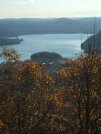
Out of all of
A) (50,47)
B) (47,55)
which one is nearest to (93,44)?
(47,55)

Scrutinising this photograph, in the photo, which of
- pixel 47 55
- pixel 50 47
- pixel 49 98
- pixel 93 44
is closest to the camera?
pixel 93 44

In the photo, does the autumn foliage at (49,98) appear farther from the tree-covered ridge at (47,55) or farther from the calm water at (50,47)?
the tree-covered ridge at (47,55)

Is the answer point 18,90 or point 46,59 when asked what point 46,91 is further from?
point 46,59

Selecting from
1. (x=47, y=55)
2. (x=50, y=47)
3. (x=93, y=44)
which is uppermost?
(x=93, y=44)

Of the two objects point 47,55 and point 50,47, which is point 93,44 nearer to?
point 47,55

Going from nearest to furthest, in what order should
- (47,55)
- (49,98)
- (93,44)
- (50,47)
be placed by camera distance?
(93,44) < (49,98) < (47,55) < (50,47)

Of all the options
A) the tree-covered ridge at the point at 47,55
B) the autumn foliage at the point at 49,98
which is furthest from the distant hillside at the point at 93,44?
the tree-covered ridge at the point at 47,55

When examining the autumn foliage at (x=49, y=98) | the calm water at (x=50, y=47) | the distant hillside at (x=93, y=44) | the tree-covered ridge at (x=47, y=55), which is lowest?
the tree-covered ridge at (x=47, y=55)

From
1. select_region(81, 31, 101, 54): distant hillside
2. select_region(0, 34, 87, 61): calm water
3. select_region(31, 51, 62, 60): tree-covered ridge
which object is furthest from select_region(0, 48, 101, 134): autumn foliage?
select_region(31, 51, 62, 60): tree-covered ridge
